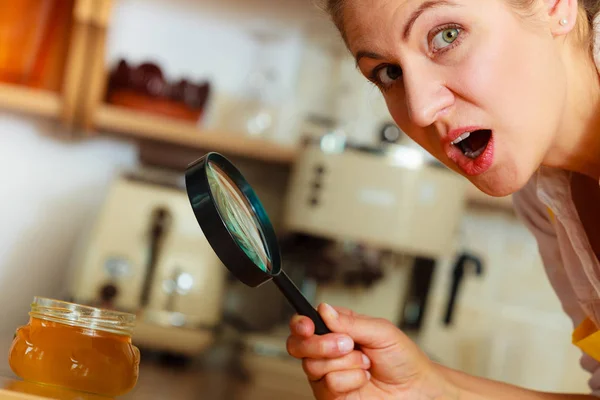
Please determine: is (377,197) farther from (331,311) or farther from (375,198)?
(331,311)

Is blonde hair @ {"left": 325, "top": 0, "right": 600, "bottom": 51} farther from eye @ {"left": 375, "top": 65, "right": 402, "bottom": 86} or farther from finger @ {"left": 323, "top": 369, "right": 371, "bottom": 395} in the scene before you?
finger @ {"left": 323, "top": 369, "right": 371, "bottom": 395}

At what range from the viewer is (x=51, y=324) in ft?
2.22

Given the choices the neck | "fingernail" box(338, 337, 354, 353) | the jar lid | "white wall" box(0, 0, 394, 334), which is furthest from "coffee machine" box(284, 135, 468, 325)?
the jar lid

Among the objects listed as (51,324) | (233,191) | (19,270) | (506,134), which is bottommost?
(19,270)

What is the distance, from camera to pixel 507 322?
1.99m

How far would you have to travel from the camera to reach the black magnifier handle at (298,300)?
2.39 ft

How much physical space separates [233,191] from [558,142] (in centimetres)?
42

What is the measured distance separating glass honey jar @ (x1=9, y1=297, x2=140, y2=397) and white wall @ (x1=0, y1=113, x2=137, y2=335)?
125 cm

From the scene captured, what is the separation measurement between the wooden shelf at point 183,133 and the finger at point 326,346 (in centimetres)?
103

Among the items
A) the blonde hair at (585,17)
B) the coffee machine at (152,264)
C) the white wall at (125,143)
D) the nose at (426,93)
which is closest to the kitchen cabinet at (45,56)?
the white wall at (125,143)

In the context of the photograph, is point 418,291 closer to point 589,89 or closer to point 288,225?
point 288,225

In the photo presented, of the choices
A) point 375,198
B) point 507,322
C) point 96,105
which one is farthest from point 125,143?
point 507,322

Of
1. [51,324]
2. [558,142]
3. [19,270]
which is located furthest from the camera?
[19,270]

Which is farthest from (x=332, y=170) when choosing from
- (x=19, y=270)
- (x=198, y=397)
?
(x=19, y=270)
